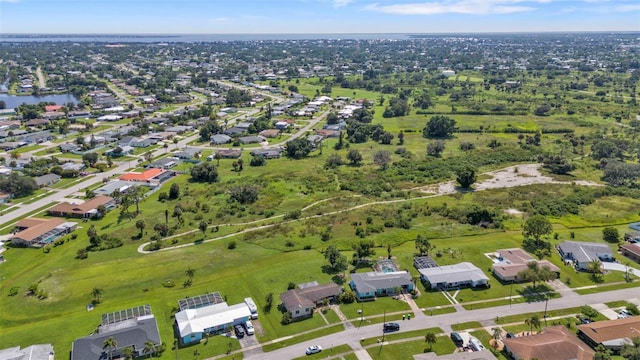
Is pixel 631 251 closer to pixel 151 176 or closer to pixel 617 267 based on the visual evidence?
pixel 617 267

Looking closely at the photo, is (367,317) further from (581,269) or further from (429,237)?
(581,269)

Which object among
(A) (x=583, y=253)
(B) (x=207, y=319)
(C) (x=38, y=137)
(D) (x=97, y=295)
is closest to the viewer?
(B) (x=207, y=319)

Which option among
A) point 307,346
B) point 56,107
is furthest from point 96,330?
point 56,107

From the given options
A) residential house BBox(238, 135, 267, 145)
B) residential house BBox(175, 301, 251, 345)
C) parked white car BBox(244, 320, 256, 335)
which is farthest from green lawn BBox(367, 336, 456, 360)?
residential house BBox(238, 135, 267, 145)

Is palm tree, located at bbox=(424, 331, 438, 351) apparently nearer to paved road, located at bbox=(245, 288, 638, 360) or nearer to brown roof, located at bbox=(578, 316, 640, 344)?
paved road, located at bbox=(245, 288, 638, 360)

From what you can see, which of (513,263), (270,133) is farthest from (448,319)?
(270,133)

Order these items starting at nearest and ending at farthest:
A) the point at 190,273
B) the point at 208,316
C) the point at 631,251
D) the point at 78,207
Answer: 1. the point at 208,316
2. the point at 190,273
3. the point at 631,251
4. the point at 78,207

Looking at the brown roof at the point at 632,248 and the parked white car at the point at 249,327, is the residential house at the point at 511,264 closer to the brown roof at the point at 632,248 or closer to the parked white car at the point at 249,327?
the brown roof at the point at 632,248

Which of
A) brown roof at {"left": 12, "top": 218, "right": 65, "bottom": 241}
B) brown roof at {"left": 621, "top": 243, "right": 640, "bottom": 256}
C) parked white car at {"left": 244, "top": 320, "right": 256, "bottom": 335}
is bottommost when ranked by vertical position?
parked white car at {"left": 244, "top": 320, "right": 256, "bottom": 335}
